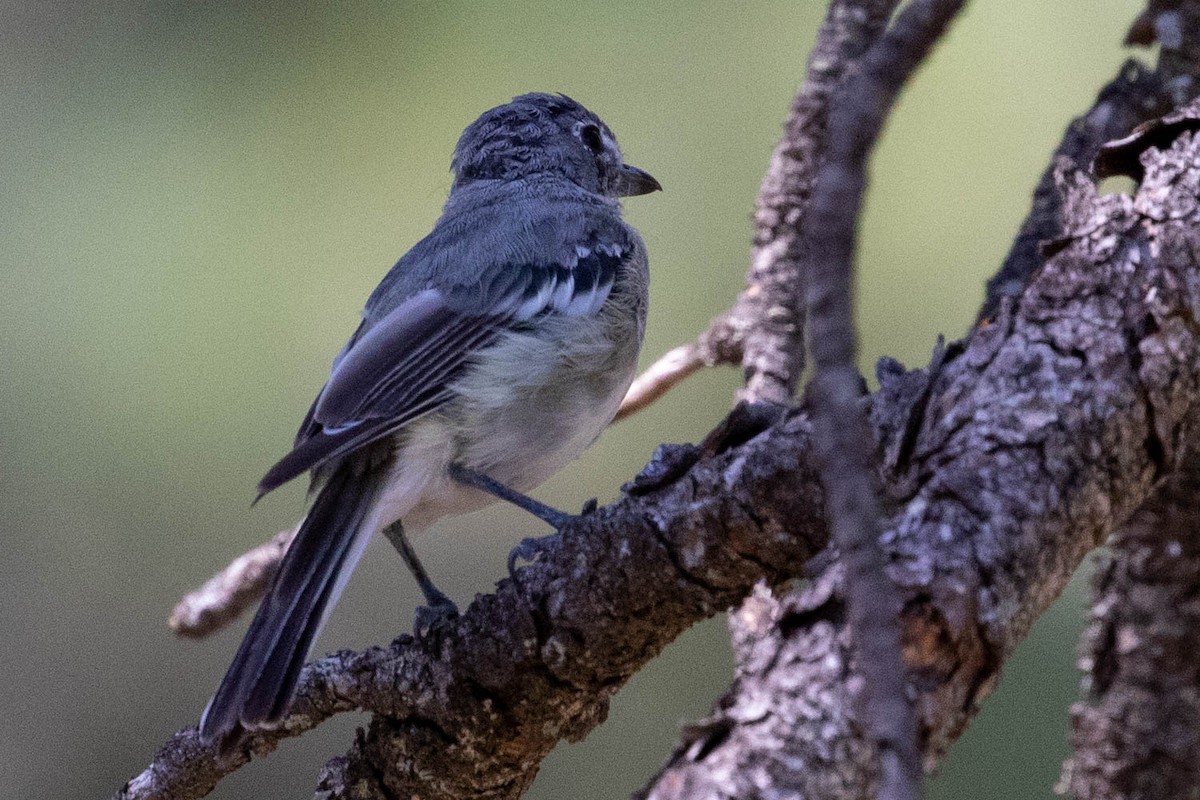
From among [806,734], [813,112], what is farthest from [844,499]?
[813,112]

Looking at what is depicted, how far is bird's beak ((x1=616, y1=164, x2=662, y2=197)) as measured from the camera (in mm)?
3752

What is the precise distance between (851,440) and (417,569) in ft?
6.57

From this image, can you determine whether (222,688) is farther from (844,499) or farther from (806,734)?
(844,499)

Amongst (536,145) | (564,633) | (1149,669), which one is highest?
(536,145)

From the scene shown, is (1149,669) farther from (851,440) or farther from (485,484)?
(851,440)

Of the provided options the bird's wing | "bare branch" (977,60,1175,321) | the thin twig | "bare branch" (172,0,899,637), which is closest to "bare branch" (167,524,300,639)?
"bare branch" (172,0,899,637)

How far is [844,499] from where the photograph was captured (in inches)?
35.5

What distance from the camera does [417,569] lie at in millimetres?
2793

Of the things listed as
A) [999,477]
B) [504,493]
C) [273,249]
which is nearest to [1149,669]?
[999,477]

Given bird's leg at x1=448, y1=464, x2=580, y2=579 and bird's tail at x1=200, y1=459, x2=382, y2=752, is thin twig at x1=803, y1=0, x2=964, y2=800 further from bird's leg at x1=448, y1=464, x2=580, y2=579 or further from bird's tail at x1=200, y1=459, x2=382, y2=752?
bird's leg at x1=448, y1=464, x2=580, y2=579

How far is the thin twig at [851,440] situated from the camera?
90 cm

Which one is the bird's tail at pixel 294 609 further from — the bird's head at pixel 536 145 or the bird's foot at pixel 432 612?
the bird's head at pixel 536 145

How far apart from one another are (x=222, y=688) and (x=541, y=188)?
5.95 feet

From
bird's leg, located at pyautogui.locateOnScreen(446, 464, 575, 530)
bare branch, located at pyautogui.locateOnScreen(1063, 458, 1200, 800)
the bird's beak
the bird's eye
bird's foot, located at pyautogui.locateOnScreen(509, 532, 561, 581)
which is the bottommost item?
bare branch, located at pyautogui.locateOnScreen(1063, 458, 1200, 800)
